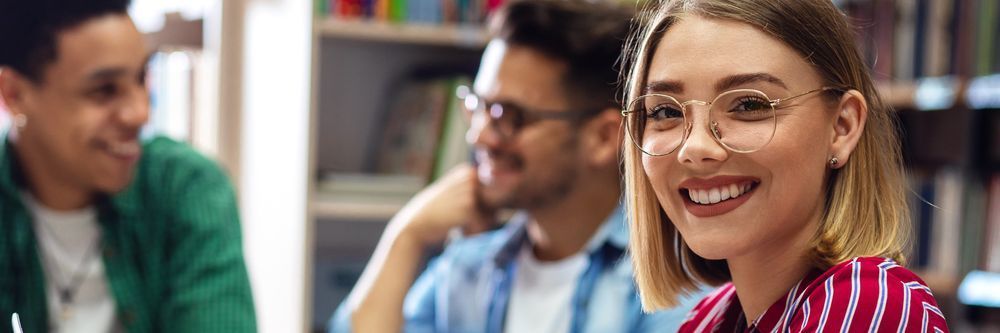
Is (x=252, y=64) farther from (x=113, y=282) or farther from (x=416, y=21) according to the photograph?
(x=113, y=282)

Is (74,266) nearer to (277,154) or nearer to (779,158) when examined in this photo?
(779,158)

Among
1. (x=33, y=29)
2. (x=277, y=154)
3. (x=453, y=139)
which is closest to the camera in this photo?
(x=33, y=29)

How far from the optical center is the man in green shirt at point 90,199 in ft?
2.89

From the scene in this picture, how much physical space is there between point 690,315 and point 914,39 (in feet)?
5.35

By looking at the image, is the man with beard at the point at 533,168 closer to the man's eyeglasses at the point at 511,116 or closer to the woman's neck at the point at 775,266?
the man's eyeglasses at the point at 511,116

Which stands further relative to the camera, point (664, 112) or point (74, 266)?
point (74, 266)

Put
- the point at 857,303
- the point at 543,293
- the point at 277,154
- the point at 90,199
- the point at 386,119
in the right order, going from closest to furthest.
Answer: the point at 857,303 < the point at 90,199 < the point at 543,293 < the point at 277,154 < the point at 386,119

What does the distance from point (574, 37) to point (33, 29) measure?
94cm

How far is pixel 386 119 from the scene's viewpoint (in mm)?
2365

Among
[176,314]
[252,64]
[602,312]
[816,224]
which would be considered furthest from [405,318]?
[816,224]

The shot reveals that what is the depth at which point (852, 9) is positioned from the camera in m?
2.35

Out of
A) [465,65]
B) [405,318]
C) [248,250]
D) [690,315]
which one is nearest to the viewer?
[690,315]

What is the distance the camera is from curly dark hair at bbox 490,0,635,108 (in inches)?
64.9

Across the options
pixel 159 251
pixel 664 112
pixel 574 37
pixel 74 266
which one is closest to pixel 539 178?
pixel 574 37
